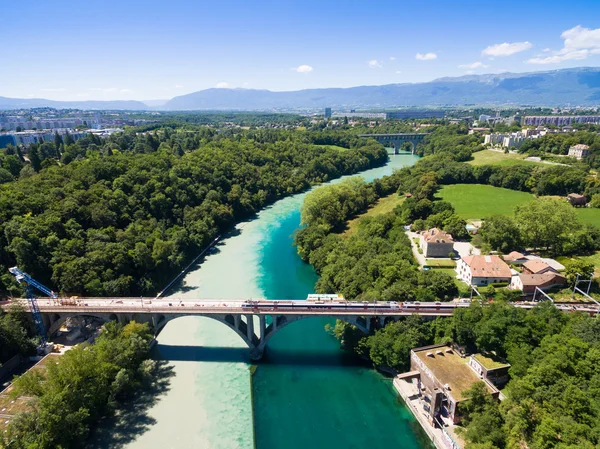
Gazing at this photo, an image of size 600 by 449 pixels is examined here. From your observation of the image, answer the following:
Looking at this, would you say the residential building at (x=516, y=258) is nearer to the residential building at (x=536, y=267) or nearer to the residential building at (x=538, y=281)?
the residential building at (x=536, y=267)

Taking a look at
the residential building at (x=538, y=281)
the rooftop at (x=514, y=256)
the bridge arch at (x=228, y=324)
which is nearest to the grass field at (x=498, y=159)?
the rooftop at (x=514, y=256)

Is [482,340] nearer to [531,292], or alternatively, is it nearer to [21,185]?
[531,292]

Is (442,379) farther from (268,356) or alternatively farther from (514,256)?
(514,256)

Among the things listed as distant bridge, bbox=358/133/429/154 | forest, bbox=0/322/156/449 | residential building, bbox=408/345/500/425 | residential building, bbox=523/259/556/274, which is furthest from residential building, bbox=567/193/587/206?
distant bridge, bbox=358/133/429/154

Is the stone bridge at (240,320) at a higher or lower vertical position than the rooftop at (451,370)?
higher

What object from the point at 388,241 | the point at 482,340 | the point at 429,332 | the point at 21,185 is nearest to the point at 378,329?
the point at 429,332

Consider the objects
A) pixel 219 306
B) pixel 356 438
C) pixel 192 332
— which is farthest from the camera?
pixel 192 332
